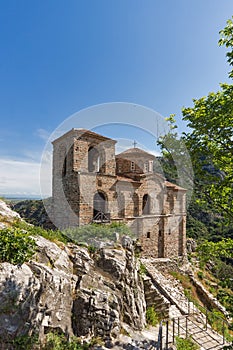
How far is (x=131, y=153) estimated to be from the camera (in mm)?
20578

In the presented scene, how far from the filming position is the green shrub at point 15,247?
584 centimetres

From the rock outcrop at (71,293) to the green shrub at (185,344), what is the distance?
1466mm

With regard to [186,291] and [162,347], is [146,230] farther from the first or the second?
[162,347]

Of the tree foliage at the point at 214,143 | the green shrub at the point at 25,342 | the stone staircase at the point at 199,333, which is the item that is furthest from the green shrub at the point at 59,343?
the tree foliage at the point at 214,143

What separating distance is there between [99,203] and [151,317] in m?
8.12

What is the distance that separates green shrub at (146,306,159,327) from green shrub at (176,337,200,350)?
3.76ft

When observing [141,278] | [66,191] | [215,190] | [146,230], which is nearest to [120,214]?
[146,230]

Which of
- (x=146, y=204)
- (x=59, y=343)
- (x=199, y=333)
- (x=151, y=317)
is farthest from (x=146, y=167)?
(x=59, y=343)

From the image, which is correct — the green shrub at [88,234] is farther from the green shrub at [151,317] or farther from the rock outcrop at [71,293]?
the green shrub at [151,317]

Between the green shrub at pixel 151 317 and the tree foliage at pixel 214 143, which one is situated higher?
the tree foliage at pixel 214 143

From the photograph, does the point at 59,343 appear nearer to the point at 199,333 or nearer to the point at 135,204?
the point at 199,333

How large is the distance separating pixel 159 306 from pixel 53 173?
11657mm

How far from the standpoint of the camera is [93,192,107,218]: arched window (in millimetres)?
15312

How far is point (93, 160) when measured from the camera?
620 inches
